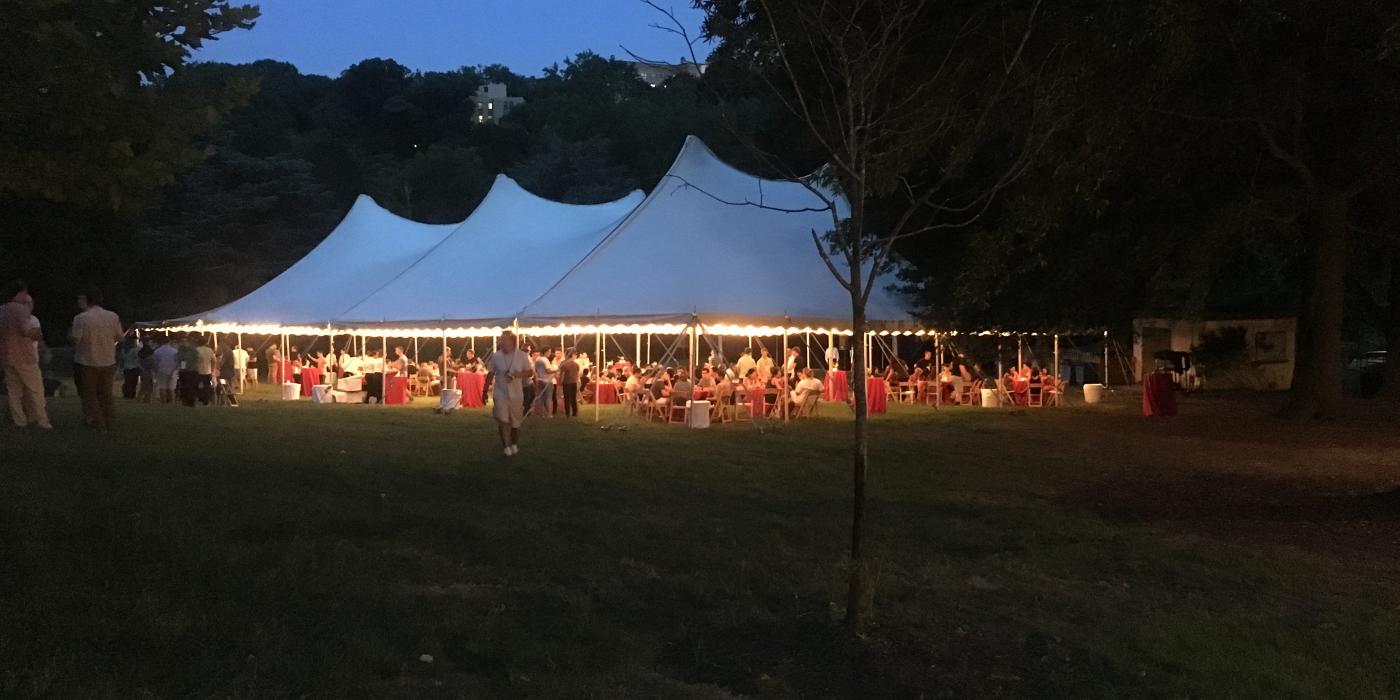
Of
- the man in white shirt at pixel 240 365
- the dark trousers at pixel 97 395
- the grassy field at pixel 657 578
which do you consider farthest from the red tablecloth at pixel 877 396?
the man in white shirt at pixel 240 365

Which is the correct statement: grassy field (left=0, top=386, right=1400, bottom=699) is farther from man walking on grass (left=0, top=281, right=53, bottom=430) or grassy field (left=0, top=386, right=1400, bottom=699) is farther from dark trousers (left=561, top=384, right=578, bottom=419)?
dark trousers (left=561, top=384, right=578, bottom=419)

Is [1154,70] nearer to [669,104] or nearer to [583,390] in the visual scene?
[583,390]

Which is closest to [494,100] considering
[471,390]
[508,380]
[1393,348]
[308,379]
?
[308,379]

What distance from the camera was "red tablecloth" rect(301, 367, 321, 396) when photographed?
77.8 feet

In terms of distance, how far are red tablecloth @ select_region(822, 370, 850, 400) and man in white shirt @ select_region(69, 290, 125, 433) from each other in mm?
13731

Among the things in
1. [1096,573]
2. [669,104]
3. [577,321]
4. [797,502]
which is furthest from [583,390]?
[669,104]

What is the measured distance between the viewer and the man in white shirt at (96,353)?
1102 centimetres

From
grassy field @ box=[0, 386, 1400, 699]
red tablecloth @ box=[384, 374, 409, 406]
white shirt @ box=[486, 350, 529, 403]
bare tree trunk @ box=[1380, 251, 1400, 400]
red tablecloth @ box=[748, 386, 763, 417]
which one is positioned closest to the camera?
grassy field @ box=[0, 386, 1400, 699]

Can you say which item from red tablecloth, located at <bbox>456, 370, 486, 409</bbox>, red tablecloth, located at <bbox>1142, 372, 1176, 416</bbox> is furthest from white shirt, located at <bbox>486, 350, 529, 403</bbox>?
red tablecloth, located at <bbox>1142, 372, 1176, 416</bbox>

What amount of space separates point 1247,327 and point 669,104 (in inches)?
1549

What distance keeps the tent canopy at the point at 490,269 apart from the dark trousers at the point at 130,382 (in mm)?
3700

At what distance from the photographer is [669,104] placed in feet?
209

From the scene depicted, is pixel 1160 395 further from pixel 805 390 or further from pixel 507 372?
pixel 507 372

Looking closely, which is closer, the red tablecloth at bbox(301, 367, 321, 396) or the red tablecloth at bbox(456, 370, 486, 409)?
the red tablecloth at bbox(456, 370, 486, 409)
